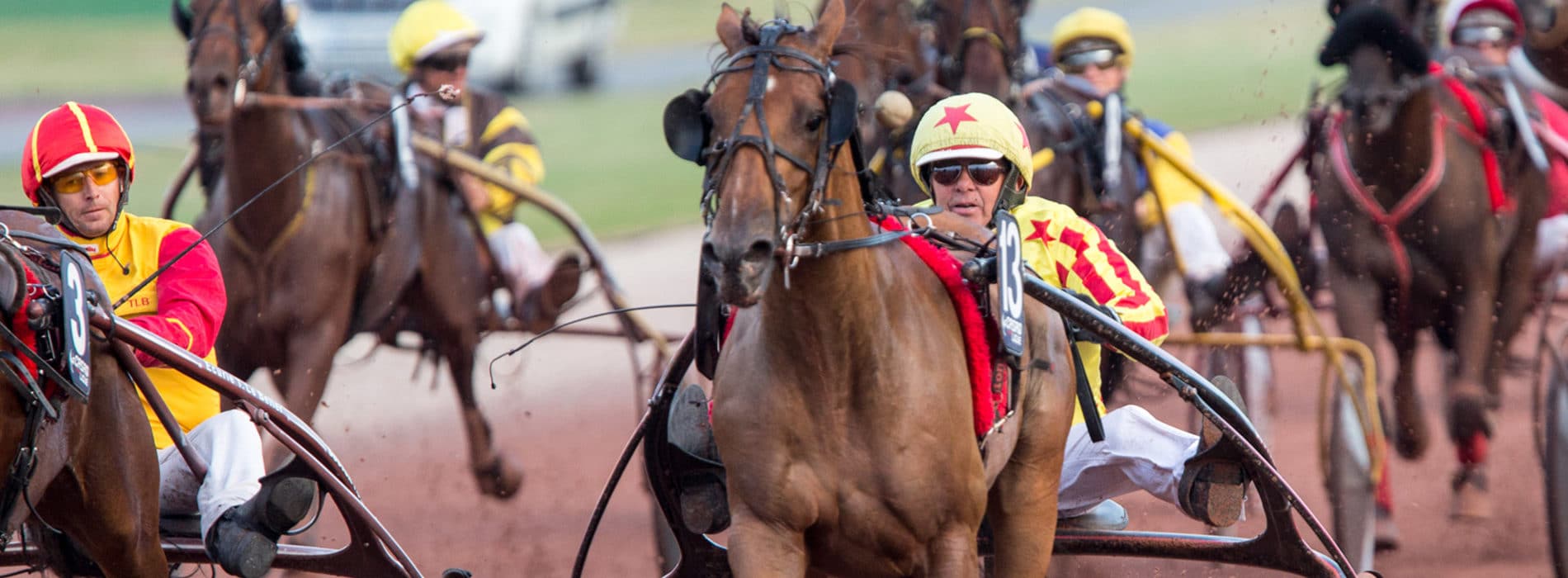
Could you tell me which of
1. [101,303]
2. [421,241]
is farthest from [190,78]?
[101,303]

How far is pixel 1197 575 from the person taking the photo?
713 centimetres

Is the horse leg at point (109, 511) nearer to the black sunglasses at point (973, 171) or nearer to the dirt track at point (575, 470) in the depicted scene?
the black sunglasses at point (973, 171)

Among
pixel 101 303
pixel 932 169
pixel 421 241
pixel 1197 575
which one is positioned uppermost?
pixel 932 169

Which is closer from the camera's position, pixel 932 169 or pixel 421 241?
pixel 932 169

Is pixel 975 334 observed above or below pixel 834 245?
below

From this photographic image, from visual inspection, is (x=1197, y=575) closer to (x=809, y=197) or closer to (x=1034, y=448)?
(x=1034, y=448)

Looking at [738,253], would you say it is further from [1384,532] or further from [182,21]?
[1384,532]

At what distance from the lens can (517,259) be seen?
894cm

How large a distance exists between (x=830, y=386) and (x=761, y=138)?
2.00 feet

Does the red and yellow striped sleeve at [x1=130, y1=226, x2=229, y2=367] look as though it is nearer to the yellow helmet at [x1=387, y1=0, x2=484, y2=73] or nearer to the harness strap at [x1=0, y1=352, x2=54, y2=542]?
the harness strap at [x1=0, y1=352, x2=54, y2=542]

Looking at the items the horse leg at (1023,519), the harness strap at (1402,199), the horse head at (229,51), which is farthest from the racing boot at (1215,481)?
the horse head at (229,51)

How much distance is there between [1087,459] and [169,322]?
7.23 ft

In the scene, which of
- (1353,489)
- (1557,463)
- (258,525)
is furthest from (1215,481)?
(1557,463)

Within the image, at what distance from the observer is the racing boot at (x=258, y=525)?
4664 millimetres
